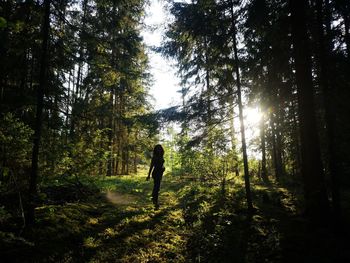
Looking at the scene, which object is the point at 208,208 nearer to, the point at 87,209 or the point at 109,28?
the point at 87,209

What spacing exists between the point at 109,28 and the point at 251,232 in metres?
7.46

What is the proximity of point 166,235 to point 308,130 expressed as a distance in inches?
215

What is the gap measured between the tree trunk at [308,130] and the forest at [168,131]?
3cm

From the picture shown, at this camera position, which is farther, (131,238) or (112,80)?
(112,80)

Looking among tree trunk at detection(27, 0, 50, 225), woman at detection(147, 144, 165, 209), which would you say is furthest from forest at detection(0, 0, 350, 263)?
woman at detection(147, 144, 165, 209)

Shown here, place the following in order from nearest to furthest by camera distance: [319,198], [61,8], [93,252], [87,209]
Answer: [93,252], [61,8], [319,198], [87,209]

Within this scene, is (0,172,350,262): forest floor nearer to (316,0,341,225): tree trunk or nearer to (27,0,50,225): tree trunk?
(27,0,50,225): tree trunk

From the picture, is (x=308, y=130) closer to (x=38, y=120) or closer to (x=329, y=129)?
(x=329, y=129)

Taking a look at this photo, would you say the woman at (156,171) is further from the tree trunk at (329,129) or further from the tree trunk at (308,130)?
the tree trunk at (329,129)

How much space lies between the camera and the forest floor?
5574 millimetres

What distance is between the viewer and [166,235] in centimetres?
727

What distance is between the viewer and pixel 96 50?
7566 mm

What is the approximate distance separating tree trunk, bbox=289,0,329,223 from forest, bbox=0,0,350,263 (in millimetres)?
32

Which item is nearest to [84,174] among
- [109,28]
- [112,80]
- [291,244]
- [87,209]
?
[87,209]
